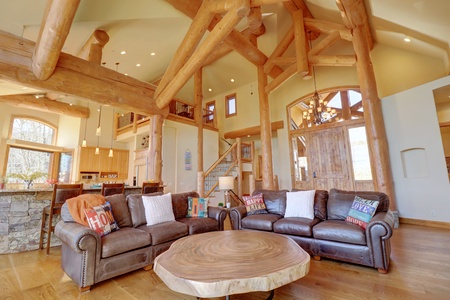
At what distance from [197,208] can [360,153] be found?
571 centimetres

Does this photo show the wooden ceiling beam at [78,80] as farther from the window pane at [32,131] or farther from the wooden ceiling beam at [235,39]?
the window pane at [32,131]

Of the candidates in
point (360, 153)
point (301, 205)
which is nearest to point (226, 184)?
point (301, 205)

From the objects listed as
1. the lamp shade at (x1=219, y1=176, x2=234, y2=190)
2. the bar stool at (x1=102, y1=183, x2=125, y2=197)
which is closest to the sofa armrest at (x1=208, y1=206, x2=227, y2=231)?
the lamp shade at (x1=219, y1=176, x2=234, y2=190)

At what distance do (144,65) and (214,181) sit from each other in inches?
192

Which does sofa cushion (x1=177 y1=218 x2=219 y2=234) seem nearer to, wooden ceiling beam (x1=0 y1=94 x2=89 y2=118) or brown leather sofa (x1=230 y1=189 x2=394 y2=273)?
brown leather sofa (x1=230 y1=189 x2=394 y2=273)

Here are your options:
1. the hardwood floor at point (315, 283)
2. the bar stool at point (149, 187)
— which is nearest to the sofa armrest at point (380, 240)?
the hardwood floor at point (315, 283)

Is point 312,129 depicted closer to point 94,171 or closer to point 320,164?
point 320,164

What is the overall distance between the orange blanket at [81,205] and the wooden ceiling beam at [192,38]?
3.17 metres

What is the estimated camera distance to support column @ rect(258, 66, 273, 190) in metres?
6.62

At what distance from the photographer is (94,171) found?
842cm

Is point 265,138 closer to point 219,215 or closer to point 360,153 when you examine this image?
point 360,153

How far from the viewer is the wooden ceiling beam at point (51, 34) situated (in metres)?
2.69

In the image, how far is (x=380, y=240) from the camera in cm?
256

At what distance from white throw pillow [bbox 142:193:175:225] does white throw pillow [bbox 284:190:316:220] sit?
2.03m
